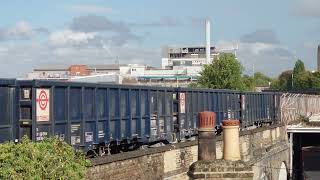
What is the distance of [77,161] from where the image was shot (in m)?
10.1

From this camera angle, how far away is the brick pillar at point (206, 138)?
33.4 ft

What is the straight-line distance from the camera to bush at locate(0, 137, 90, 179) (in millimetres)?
8859

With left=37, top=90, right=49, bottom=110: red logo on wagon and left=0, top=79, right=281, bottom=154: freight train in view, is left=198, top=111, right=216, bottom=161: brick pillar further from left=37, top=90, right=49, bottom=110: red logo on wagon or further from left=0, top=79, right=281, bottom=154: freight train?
left=37, top=90, right=49, bottom=110: red logo on wagon

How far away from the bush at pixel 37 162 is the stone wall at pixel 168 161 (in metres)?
4.62

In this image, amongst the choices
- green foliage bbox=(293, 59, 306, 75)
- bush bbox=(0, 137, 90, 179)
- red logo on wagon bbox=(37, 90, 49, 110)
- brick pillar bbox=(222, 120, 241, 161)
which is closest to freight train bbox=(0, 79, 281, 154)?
red logo on wagon bbox=(37, 90, 49, 110)

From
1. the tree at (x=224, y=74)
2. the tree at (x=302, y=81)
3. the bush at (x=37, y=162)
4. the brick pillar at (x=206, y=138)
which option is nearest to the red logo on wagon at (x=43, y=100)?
the bush at (x=37, y=162)

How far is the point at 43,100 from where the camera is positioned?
14.4 metres

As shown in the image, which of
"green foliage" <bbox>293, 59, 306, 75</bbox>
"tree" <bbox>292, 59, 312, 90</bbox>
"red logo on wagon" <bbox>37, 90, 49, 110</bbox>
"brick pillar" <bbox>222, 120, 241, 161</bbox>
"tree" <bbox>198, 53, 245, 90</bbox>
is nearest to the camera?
"brick pillar" <bbox>222, 120, 241, 161</bbox>

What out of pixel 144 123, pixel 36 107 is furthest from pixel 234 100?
pixel 36 107

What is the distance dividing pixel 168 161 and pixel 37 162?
11508mm

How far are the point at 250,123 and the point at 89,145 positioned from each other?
21938mm

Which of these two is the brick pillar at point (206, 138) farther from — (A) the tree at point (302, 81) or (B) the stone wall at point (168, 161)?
(A) the tree at point (302, 81)

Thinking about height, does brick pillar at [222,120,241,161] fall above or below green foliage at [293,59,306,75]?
below

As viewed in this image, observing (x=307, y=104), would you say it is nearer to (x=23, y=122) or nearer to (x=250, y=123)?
(x=250, y=123)
